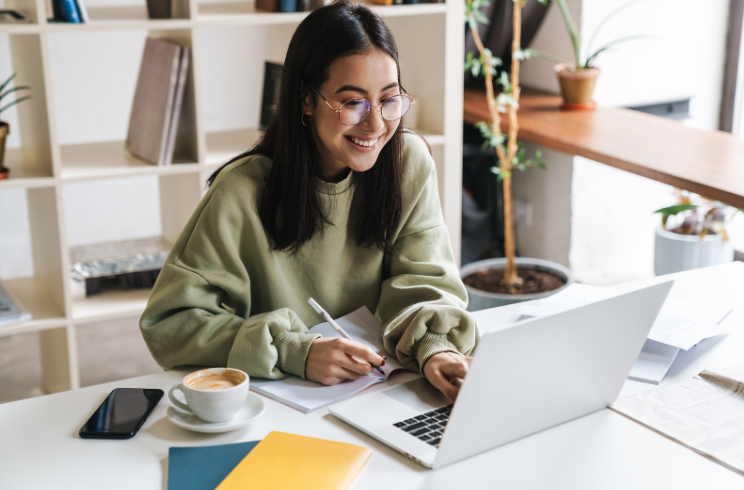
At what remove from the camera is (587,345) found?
0.91 metres

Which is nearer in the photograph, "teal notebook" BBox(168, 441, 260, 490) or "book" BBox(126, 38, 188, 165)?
"teal notebook" BBox(168, 441, 260, 490)

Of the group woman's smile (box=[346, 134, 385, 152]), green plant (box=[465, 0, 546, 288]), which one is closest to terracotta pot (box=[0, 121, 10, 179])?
woman's smile (box=[346, 134, 385, 152])

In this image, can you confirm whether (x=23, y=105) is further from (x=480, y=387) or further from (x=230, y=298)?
(x=480, y=387)

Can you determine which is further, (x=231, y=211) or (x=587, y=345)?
(x=231, y=211)

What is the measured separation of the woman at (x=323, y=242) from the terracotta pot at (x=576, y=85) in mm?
1523

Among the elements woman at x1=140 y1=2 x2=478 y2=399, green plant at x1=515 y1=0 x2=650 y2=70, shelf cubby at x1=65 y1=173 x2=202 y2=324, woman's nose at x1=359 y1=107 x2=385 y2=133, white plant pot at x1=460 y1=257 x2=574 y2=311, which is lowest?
white plant pot at x1=460 y1=257 x2=574 y2=311

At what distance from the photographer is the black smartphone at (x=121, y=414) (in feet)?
3.15

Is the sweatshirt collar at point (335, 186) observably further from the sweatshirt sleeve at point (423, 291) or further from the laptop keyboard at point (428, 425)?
the laptop keyboard at point (428, 425)

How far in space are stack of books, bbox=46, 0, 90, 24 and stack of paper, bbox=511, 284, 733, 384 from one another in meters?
1.33

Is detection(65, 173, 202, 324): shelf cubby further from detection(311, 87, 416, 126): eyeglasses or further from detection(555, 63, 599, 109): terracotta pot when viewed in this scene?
detection(555, 63, 599, 109): terracotta pot

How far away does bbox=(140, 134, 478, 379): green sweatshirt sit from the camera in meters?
1.14

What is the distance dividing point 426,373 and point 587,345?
0.26m

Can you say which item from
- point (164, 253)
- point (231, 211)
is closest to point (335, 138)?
point (231, 211)

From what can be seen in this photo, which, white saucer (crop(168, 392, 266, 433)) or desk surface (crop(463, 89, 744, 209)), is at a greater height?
desk surface (crop(463, 89, 744, 209))
